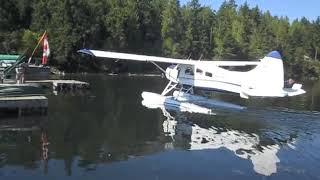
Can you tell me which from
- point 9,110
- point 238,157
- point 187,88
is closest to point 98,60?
point 187,88

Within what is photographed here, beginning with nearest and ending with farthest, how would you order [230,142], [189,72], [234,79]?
[230,142] → [234,79] → [189,72]

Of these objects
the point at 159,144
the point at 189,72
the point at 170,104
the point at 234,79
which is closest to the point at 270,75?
the point at 234,79

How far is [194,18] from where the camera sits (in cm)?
10825

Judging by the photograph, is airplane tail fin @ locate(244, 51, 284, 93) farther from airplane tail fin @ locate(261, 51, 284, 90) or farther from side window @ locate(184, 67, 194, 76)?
side window @ locate(184, 67, 194, 76)

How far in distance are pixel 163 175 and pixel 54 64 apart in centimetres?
5942

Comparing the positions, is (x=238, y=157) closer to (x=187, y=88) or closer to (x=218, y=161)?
(x=218, y=161)

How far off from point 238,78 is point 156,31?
72.7 meters

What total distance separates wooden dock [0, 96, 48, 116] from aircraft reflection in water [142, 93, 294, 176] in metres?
6.02

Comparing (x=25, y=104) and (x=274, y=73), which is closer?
(x=25, y=104)

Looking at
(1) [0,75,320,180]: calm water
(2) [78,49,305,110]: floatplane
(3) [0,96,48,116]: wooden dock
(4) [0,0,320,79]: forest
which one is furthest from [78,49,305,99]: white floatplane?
(4) [0,0,320,79]: forest

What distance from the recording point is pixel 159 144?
19422 millimetres

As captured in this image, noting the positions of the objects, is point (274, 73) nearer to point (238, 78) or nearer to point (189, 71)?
point (238, 78)

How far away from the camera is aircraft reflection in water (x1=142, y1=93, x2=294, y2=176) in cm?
1727

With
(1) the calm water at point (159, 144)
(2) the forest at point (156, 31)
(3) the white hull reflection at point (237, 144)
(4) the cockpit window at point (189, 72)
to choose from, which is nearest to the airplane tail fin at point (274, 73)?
(1) the calm water at point (159, 144)
